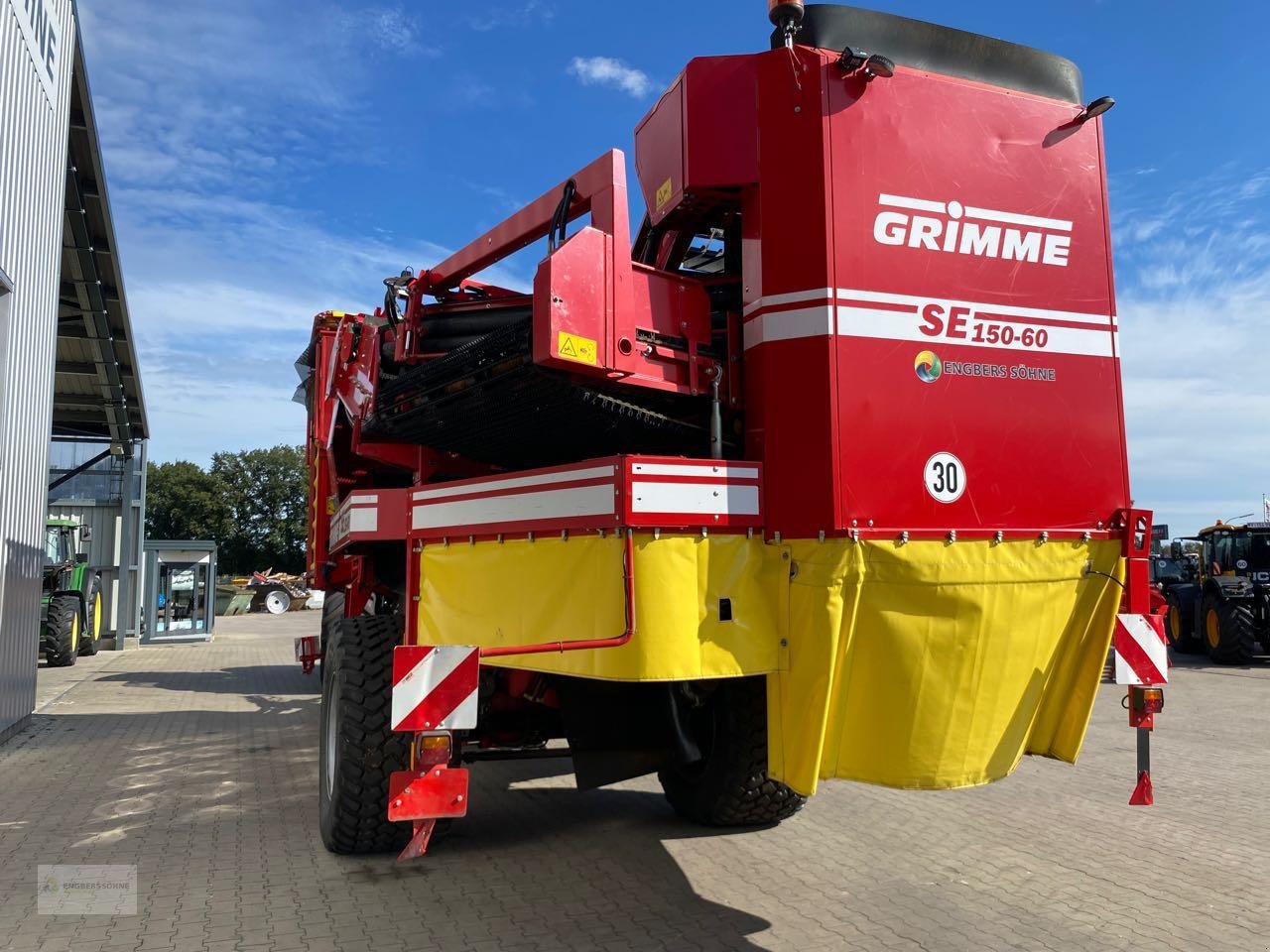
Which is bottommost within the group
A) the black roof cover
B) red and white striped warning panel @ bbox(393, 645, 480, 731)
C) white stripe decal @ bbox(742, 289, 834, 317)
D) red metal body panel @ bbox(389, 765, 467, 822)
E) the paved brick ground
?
the paved brick ground

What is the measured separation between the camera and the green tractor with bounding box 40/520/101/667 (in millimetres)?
15094

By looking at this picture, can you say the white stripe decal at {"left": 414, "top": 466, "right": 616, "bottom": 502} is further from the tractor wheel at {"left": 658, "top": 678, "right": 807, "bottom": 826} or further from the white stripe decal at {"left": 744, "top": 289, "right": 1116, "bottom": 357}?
the tractor wheel at {"left": 658, "top": 678, "right": 807, "bottom": 826}

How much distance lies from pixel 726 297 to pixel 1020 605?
171 cm

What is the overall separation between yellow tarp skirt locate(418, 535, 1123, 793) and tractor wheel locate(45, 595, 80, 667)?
1417 centimetres

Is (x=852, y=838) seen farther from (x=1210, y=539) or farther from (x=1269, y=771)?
(x=1210, y=539)

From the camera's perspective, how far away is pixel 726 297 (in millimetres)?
4125

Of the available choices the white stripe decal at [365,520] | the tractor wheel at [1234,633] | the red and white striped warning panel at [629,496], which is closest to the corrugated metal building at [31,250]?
the white stripe decal at [365,520]

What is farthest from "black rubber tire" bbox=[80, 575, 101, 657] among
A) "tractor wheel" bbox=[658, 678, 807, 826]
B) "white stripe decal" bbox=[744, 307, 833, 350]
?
"white stripe decal" bbox=[744, 307, 833, 350]

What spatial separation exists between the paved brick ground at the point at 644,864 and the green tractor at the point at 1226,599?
8892 mm

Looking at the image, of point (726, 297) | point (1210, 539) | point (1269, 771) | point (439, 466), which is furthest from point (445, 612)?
point (1210, 539)

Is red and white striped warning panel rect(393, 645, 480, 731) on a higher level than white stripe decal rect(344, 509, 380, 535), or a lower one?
lower

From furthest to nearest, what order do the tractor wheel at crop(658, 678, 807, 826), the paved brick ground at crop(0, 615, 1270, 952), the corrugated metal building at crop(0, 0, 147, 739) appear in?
the corrugated metal building at crop(0, 0, 147, 739), the tractor wheel at crop(658, 678, 807, 826), the paved brick ground at crop(0, 615, 1270, 952)

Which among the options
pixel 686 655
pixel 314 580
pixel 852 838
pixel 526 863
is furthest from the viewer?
pixel 314 580

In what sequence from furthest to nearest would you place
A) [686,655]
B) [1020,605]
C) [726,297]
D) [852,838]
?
1. [852,838]
2. [726,297]
3. [1020,605]
4. [686,655]
